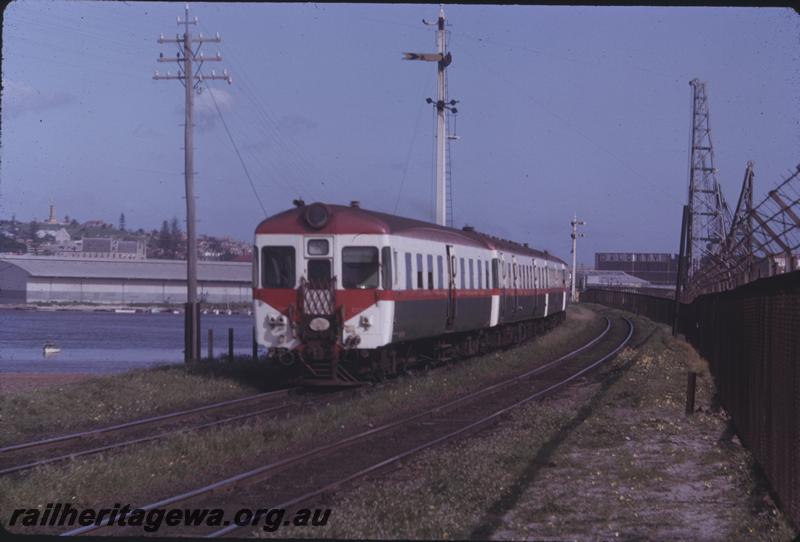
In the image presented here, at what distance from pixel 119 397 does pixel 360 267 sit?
189 inches

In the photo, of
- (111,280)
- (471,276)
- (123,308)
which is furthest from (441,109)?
(123,308)

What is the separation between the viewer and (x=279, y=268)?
18.0m

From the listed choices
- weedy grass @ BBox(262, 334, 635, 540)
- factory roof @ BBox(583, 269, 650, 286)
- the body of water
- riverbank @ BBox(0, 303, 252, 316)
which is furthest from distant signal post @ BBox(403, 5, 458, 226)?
factory roof @ BBox(583, 269, 650, 286)

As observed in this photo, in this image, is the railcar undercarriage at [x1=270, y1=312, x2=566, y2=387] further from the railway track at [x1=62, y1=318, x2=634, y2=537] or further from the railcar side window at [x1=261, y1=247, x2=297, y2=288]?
the railway track at [x1=62, y1=318, x2=634, y2=537]

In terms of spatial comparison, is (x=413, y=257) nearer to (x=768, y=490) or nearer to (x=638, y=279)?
(x=768, y=490)

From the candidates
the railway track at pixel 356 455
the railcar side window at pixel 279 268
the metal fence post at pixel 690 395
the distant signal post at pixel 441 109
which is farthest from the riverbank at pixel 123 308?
the metal fence post at pixel 690 395

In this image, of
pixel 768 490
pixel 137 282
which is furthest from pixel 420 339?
pixel 137 282

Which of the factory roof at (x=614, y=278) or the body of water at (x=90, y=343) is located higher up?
the factory roof at (x=614, y=278)

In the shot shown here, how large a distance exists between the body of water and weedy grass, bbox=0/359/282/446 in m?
6.00

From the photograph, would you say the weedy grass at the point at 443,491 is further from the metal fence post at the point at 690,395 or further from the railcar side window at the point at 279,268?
the railcar side window at the point at 279,268

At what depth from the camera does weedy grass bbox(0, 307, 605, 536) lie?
30.2ft

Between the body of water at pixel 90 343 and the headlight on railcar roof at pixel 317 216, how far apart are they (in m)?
9.82

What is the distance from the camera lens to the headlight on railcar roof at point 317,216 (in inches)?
698

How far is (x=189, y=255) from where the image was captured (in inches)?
975
